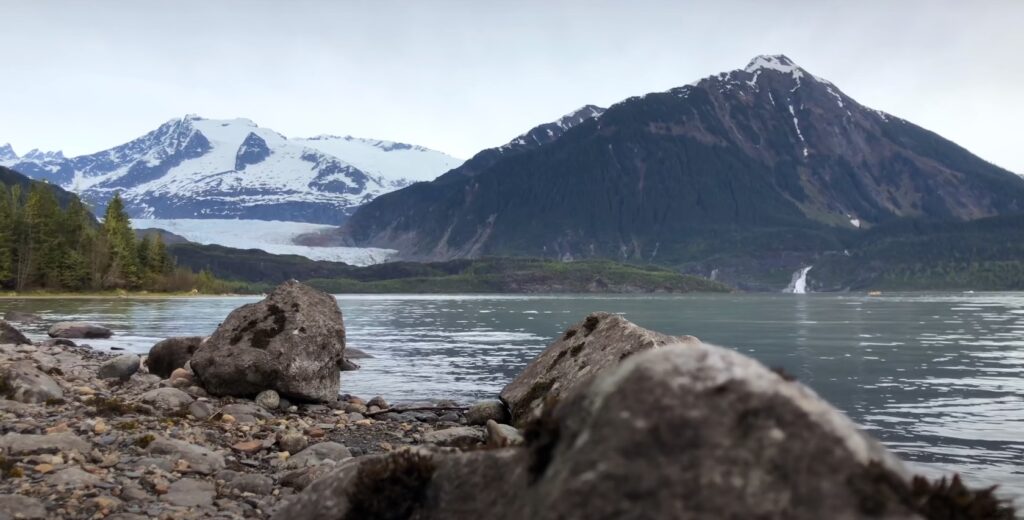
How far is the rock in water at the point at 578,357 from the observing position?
599 inches

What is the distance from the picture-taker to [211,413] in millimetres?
17281

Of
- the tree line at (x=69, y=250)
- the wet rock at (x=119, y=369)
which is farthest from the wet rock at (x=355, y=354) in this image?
the tree line at (x=69, y=250)

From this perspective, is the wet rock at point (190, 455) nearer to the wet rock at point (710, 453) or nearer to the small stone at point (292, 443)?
the small stone at point (292, 443)

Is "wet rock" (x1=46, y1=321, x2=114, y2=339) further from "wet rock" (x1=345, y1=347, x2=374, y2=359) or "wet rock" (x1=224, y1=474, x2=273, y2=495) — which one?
"wet rock" (x1=224, y1=474, x2=273, y2=495)

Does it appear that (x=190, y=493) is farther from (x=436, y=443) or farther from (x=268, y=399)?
(x=268, y=399)

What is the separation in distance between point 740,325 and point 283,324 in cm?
5871

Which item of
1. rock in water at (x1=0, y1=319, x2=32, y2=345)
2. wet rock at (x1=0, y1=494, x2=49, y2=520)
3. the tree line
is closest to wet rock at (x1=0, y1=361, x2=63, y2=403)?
wet rock at (x1=0, y1=494, x2=49, y2=520)

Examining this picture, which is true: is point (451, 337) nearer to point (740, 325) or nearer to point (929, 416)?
point (740, 325)

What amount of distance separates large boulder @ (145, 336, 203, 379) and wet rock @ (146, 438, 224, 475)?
14.3 metres

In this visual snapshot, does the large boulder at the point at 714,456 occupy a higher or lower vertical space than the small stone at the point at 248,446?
higher

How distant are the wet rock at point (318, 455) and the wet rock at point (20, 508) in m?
4.87

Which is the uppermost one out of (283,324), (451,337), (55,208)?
(55,208)

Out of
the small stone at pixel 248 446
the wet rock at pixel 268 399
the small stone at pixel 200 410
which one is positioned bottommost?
the wet rock at pixel 268 399

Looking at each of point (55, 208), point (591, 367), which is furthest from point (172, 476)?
point (55, 208)
